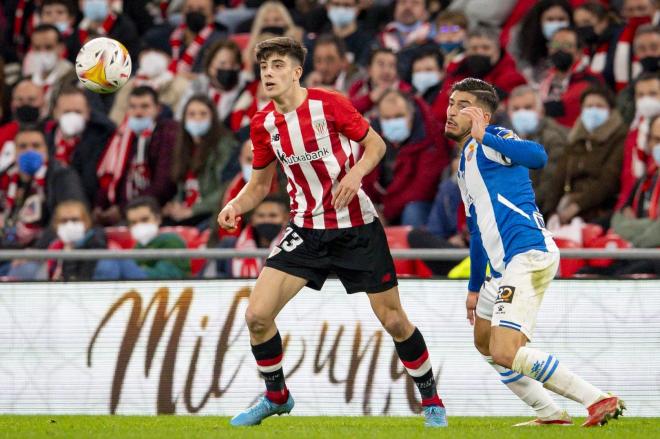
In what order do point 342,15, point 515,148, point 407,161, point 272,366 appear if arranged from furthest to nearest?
point 342,15
point 407,161
point 272,366
point 515,148

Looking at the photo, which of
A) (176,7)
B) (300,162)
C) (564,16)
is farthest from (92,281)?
(176,7)

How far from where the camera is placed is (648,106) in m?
12.3

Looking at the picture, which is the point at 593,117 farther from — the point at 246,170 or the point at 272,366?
the point at 272,366

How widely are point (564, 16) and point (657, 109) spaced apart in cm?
208

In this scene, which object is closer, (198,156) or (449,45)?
(198,156)

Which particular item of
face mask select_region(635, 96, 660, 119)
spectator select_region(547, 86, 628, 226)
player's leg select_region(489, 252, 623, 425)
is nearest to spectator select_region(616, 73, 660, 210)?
face mask select_region(635, 96, 660, 119)

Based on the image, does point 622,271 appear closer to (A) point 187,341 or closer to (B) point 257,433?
(A) point 187,341

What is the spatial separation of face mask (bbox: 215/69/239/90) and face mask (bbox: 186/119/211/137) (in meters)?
0.91

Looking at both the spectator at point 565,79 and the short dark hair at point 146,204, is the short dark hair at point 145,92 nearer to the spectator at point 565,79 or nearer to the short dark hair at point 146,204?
the short dark hair at point 146,204

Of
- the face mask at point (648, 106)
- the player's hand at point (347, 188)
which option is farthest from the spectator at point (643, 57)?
the player's hand at point (347, 188)

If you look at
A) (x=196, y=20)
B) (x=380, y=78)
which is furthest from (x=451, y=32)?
(x=196, y=20)

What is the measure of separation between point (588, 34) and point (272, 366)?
666 centimetres

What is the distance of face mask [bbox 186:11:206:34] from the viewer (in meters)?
16.2

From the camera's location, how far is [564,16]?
13.9 m
